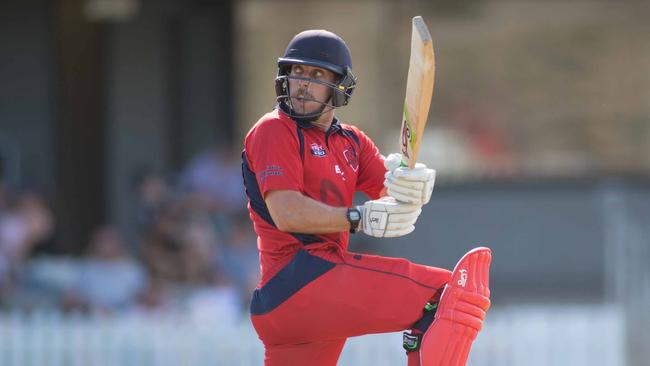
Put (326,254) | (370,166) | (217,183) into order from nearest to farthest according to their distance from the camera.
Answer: (326,254) → (370,166) → (217,183)

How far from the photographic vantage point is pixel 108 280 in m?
9.70

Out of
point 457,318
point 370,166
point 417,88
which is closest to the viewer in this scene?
point 417,88

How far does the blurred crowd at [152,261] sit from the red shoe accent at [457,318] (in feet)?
15.3

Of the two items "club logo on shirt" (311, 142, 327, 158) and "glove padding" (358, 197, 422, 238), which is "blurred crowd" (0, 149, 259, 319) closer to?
"club logo on shirt" (311, 142, 327, 158)

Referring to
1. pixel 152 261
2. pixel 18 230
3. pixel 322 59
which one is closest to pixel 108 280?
pixel 152 261

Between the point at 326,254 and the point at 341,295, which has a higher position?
the point at 326,254

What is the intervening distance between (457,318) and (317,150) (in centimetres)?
81

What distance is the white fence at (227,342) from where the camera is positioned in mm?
8477

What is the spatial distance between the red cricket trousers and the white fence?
3.81m

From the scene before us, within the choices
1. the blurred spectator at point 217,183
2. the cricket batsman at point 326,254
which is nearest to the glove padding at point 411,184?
the cricket batsman at point 326,254

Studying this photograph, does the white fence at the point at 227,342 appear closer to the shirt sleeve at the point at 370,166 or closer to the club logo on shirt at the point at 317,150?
the shirt sleeve at the point at 370,166

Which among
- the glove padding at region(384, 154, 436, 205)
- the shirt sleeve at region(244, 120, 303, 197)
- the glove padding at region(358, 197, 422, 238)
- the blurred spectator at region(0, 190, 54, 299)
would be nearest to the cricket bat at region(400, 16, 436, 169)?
the glove padding at region(384, 154, 436, 205)

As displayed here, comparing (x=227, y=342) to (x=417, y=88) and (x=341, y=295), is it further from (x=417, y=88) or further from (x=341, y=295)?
(x=417, y=88)

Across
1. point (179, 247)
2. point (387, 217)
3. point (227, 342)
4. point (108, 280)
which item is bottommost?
point (227, 342)
